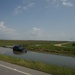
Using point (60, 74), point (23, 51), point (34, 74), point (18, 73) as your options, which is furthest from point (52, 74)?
point (23, 51)

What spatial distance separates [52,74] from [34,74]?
1.25m

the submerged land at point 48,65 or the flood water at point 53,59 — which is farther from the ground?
the submerged land at point 48,65

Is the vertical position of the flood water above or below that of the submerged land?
below

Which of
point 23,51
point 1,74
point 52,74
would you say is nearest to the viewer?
point 1,74

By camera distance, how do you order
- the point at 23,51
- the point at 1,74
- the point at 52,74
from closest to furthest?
the point at 1,74 < the point at 52,74 < the point at 23,51

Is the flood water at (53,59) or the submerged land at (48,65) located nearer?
the submerged land at (48,65)

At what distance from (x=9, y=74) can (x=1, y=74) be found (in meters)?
0.46

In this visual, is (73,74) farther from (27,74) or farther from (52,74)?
(27,74)

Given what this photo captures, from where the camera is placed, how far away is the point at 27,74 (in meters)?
11.1

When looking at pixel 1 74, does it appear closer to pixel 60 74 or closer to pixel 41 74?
pixel 41 74

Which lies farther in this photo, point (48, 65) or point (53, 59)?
point (53, 59)

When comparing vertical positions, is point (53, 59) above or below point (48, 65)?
below

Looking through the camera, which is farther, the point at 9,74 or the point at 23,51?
the point at 23,51

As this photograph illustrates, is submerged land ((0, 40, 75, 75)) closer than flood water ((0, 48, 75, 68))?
Yes
